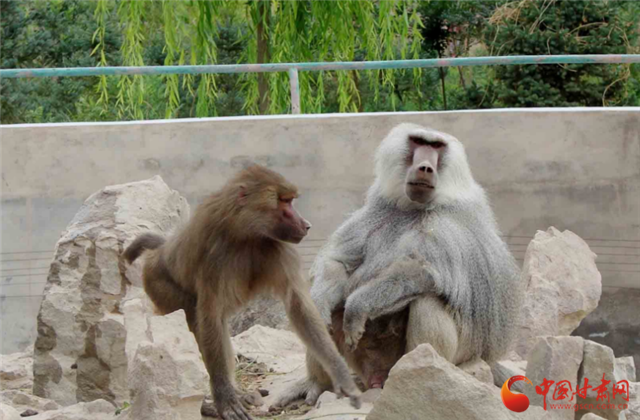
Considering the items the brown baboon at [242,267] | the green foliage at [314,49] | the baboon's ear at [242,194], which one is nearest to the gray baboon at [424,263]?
the brown baboon at [242,267]

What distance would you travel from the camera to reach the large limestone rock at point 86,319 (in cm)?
507

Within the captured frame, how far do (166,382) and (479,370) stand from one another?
148 centimetres

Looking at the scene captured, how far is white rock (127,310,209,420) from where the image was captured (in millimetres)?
3371

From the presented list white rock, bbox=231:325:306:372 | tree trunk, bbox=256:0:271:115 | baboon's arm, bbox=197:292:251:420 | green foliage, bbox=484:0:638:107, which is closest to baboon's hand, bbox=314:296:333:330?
baboon's arm, bbox=197:292:251:420

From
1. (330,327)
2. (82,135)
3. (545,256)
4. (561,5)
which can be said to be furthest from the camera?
(561,5)

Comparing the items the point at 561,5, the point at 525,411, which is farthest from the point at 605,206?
the point at 561,5

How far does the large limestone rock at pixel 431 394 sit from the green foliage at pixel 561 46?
371 inches

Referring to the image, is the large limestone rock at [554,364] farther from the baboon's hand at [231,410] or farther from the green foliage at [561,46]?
the green foliage at [561,46]

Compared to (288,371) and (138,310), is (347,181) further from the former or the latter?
(138,310)

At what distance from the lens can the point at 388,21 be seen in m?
9.72

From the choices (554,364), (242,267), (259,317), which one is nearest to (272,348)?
(259,317)

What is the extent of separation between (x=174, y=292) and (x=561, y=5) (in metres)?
9.94

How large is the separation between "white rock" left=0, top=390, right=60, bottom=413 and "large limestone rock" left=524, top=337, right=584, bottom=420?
2.31 metres

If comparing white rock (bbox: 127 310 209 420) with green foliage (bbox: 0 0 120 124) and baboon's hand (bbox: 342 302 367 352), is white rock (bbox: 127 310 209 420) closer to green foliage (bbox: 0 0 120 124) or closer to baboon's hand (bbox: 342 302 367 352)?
A: baboon's hand (bbox: 342 302 367 352)
